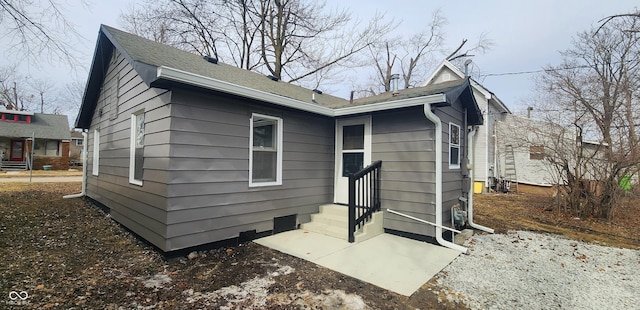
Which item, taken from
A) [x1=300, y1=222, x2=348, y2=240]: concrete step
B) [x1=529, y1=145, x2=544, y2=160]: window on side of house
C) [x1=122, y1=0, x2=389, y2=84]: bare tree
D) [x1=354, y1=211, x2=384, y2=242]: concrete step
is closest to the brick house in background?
[x1=122, y1=0, x2=389, y2=84]: bare tree

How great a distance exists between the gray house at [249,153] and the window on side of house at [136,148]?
19mm

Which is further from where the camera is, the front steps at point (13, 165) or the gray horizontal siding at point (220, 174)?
the front steps at point (13, 165)

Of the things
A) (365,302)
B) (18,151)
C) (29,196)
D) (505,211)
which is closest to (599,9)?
(505,211)

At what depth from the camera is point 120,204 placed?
537 centimetres

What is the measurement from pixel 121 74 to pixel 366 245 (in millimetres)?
5776

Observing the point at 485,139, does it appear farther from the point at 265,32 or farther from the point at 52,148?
the point at 52,148

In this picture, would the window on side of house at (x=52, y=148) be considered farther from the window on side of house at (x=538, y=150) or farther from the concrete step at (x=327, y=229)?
the window on side of house at (x=538, y=150)

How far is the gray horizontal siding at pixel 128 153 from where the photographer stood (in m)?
3.82

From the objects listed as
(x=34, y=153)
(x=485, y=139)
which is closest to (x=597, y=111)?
(x=485, y=139)

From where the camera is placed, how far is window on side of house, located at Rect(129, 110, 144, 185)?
478 centimetres

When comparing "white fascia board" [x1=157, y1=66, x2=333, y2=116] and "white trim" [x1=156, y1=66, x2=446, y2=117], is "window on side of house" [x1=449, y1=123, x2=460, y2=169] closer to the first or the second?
"white trim" [x1=156, y1=66, x2=446, y2=117]

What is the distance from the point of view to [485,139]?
13.2m

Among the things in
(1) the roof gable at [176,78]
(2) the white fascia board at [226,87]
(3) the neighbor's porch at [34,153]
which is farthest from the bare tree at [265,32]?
(3) the neighbor's porch at [34,153]

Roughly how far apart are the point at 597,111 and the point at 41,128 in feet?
104
